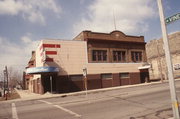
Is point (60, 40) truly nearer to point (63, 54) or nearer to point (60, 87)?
point (63, 54)

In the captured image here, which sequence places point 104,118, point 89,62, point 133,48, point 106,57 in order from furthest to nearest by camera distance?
point 133,48 → point 106,57 → point 89,62 → point 104,118

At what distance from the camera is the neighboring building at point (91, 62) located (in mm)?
28495

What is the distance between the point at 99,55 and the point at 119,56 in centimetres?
471

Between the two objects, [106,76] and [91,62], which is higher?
[91,62]

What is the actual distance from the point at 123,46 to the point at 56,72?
1491 cm

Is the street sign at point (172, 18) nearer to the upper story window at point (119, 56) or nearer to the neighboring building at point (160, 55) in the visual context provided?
the upper story window at point (119, 56)

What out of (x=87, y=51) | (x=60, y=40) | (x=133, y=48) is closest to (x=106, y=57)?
(x=87, y=51)

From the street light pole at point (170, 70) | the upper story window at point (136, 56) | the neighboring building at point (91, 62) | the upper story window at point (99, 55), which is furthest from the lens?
the upper story window at point (136, 56)

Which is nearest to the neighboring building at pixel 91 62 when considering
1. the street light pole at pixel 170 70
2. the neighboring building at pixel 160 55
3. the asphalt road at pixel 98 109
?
the neighboring building at pixel 160 55

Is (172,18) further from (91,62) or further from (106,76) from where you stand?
(106,76)

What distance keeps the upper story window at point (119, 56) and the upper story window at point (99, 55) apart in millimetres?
2325

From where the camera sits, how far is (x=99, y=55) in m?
32.8

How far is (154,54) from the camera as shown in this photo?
55.8 metres

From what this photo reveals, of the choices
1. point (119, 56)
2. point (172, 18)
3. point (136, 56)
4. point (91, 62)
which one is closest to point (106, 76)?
point (91, 62)
